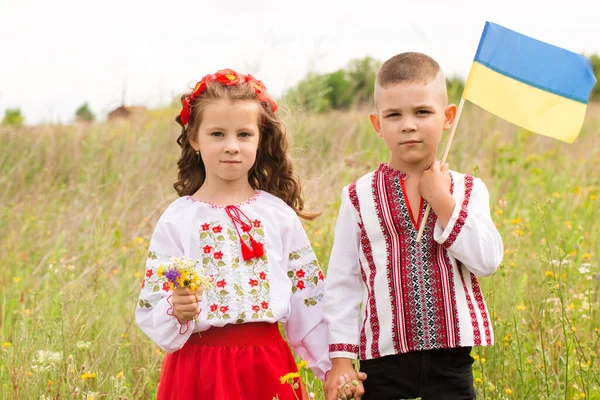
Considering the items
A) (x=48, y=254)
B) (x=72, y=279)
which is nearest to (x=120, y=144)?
(x=48, y=254)

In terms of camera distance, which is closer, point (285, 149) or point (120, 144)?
point (285, 149)

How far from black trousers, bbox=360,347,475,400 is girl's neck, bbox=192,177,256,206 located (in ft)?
2.54

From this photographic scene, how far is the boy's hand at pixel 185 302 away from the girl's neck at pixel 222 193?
1.45 ft

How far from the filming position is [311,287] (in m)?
2.82

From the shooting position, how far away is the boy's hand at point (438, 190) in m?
2.36

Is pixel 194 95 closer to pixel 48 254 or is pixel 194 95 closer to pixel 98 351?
pixel 98 351

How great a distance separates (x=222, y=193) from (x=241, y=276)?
0.32 meters

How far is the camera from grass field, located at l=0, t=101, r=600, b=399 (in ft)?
10.1

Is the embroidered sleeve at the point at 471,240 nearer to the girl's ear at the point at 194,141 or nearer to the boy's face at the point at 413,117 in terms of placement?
the boy's face at the point at 413,117

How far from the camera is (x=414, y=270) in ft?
8.04

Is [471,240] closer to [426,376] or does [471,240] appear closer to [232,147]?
[426,376]

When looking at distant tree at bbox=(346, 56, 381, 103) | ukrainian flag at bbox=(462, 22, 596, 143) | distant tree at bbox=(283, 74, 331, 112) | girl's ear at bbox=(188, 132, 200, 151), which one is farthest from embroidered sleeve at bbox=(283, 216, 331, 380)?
distant tree at bbox=(346, 56, 381, 103)

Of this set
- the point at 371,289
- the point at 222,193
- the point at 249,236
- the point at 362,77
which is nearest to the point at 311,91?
the point at 362,77

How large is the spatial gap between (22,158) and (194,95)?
447 centimetres
